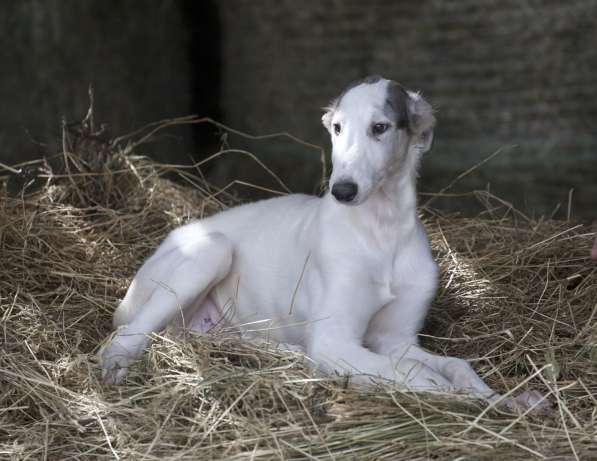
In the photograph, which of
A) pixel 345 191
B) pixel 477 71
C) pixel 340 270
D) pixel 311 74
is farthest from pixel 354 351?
pixel 311 74

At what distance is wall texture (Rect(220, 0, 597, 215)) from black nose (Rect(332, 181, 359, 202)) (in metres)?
4.34

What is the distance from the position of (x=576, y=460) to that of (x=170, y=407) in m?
1.33

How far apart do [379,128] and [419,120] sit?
271 mm

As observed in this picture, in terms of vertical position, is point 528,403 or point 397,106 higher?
point 397,106

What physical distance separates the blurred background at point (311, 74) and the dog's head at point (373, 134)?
3.55m

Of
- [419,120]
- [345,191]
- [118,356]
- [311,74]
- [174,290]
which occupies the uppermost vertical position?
[419,120]

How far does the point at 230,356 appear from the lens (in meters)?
3.75

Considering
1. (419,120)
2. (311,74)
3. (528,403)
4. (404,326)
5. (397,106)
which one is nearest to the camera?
(528,403)

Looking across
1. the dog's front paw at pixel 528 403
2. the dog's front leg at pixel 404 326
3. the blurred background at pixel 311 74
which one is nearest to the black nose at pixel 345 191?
the dog's front leg at pixel 404 326

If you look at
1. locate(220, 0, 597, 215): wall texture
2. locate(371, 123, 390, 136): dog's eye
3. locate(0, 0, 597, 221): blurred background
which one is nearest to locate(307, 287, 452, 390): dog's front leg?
locate(371, 123, 390, 136): dog's eye

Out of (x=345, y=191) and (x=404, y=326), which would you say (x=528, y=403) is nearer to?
(x=404, y=326)

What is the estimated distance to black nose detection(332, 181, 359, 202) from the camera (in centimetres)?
349

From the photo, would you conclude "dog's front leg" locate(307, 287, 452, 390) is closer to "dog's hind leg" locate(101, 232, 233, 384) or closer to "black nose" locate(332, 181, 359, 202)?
"black nose" locate(332, 181, 359, 202)

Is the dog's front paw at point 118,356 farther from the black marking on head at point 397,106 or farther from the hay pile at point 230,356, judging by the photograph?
the black marking on head at point 397,106
